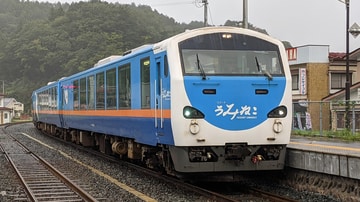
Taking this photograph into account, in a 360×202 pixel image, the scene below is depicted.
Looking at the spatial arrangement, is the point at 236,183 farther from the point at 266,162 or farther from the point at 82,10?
the point at 82,10

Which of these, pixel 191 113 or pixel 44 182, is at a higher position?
pixel 191 113

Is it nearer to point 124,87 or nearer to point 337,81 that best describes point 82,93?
point 124,87

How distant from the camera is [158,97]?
9688 millimetres

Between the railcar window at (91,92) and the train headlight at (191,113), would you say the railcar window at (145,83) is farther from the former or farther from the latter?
the railcar window at (91,92)

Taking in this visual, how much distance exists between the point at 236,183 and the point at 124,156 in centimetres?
520

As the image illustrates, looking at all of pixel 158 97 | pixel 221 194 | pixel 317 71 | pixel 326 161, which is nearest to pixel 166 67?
pixel 158 97

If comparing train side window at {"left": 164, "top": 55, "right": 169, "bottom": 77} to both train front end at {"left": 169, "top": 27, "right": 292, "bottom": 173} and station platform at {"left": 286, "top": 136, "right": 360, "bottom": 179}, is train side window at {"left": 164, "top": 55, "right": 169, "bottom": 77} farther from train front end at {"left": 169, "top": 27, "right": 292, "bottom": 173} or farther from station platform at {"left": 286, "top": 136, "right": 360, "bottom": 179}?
station platform at {"left": 286, "top": 136, "right": 360, "bottom": 179}

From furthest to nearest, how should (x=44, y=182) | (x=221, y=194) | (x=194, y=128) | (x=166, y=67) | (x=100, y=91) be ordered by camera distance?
(x=100, y=91), (x=44, y=182), (x=221, y=194), (x=166, y=67), (x=194, y=128)

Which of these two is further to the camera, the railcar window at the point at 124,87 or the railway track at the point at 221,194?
the railcar window at the point at 124,87

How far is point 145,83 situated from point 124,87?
1593 millimetres

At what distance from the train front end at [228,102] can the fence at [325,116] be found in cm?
555

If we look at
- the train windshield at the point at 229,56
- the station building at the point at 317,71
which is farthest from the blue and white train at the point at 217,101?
the station building at the point at 317,71

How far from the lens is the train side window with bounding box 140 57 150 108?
10.4 m

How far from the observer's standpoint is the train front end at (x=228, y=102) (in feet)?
29.2
